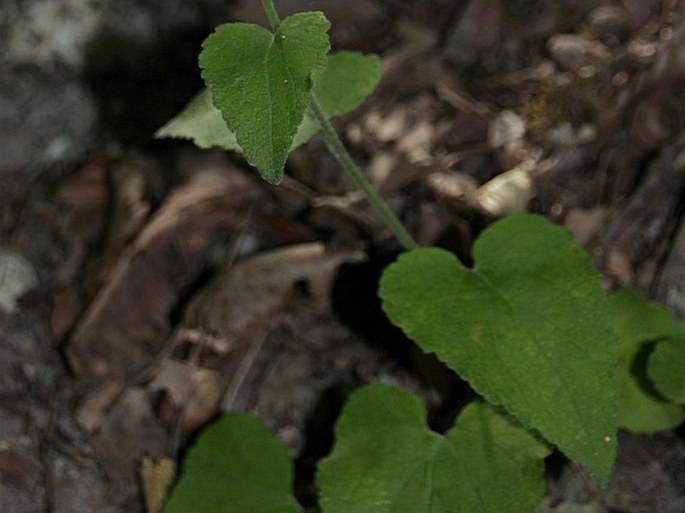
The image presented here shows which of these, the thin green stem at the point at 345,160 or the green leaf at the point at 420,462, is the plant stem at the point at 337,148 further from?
the green leaf at the point at 420,462

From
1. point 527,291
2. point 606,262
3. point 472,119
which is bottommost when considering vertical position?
point 606,262

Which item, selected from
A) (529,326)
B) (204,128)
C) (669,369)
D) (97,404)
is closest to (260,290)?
(97,404)

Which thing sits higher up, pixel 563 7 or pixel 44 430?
pixel 563 7

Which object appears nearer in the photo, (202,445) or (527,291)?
(527,291)

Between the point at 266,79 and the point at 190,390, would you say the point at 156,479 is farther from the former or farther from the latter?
the point at 266,79

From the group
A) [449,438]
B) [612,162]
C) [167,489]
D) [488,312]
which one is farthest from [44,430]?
[612,162]

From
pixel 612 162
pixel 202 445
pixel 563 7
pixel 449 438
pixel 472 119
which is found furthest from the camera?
pixel 563 7

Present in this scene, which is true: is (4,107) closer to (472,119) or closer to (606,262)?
(472,119)

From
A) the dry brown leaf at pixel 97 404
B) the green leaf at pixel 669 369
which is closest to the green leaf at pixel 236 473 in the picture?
the dry brown leaf at pixel 97 404
